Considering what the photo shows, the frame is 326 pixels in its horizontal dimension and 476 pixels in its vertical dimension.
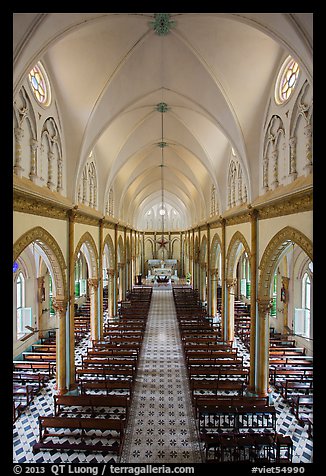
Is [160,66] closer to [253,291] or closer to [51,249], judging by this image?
[51,249]

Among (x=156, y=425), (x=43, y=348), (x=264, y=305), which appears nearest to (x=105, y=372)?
(x=156, y=425)

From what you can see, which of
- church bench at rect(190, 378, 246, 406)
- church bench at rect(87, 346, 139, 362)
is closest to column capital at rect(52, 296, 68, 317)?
church bench at rect(87, 346, 139, 362)

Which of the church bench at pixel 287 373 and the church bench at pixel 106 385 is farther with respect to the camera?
the church bench at pixel 287 373

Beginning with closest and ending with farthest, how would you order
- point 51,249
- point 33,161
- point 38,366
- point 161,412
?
point 33,161 < point 161,412 < point 51,249 < point 38,366

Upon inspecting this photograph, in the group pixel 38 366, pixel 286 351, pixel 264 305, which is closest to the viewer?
pixel 264 305

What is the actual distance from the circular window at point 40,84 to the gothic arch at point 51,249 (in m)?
4.93

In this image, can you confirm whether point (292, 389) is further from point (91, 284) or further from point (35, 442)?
point (91, 284)

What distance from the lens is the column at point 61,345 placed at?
1303 centimetres

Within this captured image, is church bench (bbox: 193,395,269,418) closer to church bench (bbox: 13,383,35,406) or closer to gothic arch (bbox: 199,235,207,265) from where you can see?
church bench (bbox: 13,383,35,406)

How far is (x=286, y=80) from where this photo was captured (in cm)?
1073

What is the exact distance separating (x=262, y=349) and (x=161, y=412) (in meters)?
5.01

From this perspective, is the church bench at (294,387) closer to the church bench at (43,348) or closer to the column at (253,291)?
the column at (253,291)

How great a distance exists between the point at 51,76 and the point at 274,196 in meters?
9.62

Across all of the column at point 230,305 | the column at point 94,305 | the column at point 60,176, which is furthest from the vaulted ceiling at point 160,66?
the column at point 230,305
